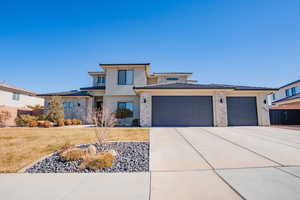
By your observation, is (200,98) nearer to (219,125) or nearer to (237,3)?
(219,125)

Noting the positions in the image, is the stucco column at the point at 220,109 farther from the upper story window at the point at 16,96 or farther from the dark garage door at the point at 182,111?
the upper story window at the point at 16,96

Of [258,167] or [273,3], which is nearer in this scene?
[258,167]

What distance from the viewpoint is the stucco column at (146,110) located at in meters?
12.0

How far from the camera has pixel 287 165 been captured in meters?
3.66

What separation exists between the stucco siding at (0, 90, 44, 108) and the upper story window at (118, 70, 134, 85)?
17392 millimetres

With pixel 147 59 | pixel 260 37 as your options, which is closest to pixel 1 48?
pixel 147 59

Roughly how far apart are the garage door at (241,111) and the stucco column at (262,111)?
A: 33cm

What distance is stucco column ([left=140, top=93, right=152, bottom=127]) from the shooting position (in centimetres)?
1202

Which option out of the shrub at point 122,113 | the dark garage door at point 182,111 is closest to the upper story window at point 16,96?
the shrub at point 122,113

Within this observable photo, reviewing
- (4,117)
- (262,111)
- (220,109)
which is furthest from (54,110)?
(262,111)

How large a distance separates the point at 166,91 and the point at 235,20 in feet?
24.6

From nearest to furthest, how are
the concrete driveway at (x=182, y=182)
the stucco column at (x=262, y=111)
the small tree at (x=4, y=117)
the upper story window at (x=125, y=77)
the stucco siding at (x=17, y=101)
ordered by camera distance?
the concrete driveway at (x=182, y=182)
the stucco column at (x=262, y=111)
the small tree at (x=4, y=117)
the upper story window at (x=125, y=77)
the stucco siding at (x=17, y=101)

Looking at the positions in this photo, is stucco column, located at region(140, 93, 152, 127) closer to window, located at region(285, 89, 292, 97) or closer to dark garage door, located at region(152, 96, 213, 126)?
dark garage door, located at region(152, 96, 213, 126)

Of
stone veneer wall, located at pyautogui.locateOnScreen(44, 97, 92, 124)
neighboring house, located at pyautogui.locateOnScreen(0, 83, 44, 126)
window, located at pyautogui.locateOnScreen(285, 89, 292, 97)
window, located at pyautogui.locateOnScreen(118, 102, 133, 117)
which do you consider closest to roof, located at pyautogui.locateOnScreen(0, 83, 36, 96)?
neighboring house, located at pyautogui.locateOnScreen(0, 83, 44, 126)
